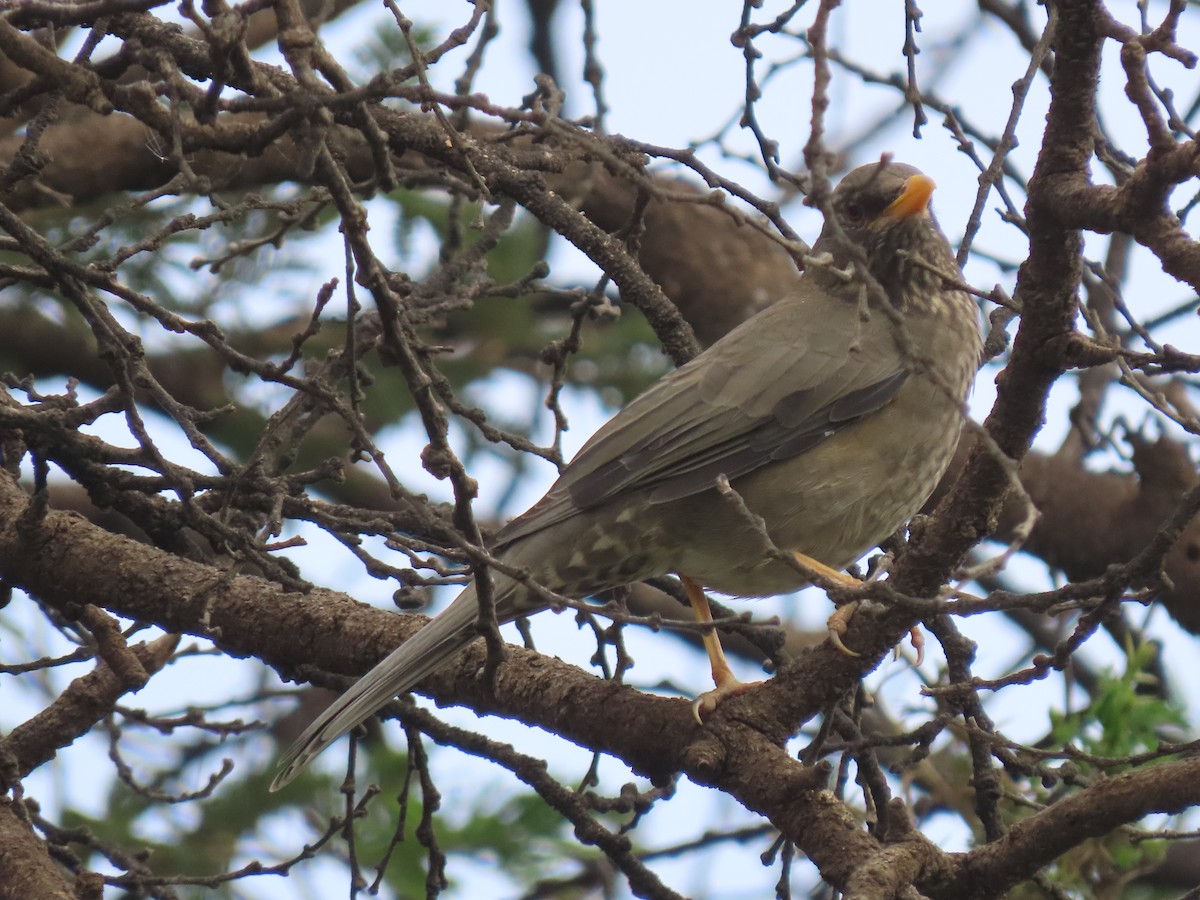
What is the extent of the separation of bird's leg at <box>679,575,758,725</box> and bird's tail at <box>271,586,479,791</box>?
65 centimetres

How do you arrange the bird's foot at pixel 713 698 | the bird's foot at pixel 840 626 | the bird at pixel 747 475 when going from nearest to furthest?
the bird's foot at pixel 840 626 < the bird's foot at pixel 713 698 < the bird at pixel 747 475

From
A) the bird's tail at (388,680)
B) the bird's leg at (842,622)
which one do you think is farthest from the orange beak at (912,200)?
the bird's tail at (388,680)

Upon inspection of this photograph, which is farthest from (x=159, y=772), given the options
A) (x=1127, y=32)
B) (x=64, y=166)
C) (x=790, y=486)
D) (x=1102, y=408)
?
(x=1127, y=32)

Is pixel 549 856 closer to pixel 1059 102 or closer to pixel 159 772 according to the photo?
pixel 159 772

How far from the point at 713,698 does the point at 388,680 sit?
0.88 metres

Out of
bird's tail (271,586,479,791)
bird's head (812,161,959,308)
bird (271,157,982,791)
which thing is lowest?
bird's tail (271,586,479,791)

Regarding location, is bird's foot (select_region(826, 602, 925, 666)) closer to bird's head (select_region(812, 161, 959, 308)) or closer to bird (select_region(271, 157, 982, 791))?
bird (select_region(271, 157, 982, 791))

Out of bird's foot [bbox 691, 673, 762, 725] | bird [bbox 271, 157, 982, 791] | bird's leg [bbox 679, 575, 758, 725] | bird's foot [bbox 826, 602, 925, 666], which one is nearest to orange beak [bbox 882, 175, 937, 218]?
bird [bbox 271, 157, 982, 791]

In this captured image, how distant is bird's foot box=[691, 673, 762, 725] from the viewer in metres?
3.83

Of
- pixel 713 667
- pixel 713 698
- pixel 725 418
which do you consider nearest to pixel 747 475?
pixel 725 418

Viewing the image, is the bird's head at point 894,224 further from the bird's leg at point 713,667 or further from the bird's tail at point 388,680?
the bird's tail at point 388,680

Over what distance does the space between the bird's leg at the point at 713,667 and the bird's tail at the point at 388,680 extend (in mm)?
652

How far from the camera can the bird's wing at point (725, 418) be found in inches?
186

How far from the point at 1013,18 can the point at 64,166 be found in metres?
4.41
